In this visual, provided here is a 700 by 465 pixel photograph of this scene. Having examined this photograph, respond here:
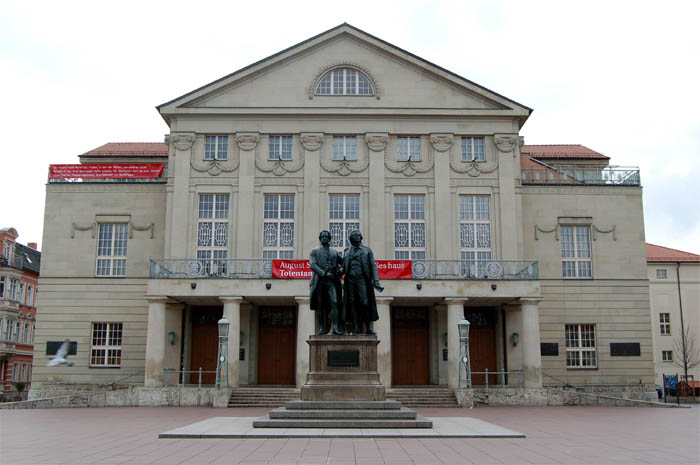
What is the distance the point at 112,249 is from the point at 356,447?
27.4 m

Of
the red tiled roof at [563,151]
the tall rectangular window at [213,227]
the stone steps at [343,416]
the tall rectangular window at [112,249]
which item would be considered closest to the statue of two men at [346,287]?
the stone steps at [343,416]

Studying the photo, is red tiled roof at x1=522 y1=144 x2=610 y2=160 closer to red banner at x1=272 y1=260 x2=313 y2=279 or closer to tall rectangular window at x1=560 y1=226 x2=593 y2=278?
tall rectangular window at x1=560 y1=226 x2=593 y2=278

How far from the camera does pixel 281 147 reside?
37.9 meters

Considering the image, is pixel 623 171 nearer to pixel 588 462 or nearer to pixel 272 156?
pixel 272 156

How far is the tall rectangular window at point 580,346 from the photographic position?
122 ft

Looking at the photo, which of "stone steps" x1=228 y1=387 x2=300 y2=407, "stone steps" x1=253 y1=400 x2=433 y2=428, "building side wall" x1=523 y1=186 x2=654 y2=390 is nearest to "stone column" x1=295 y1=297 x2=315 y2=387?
"stone steps" x1=228 y1=387 x2=300 y2=407

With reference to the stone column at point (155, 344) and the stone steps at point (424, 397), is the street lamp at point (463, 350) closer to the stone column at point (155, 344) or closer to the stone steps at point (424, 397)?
the stone steps at point (424, 397)

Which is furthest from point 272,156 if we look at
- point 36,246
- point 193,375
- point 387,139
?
point 36,246

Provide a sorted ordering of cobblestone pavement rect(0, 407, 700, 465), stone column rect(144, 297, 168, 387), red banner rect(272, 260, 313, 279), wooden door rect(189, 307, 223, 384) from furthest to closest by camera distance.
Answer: wooden door rect(189, 307, 223, 384) < red banner rect(272, 260, 313, 279) < stone column rect(144, 297, 168, 387) < cobblestone pavement rect(0, 407, 700, 465)

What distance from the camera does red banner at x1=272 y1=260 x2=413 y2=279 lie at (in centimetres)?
3322

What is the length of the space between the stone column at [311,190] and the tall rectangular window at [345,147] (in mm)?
845

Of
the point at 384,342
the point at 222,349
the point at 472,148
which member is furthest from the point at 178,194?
the point at 472,148

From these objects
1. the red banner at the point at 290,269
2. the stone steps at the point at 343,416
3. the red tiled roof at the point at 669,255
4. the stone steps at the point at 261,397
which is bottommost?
the stone steps at the point at 261,397

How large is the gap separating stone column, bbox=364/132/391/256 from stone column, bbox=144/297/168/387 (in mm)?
10294
